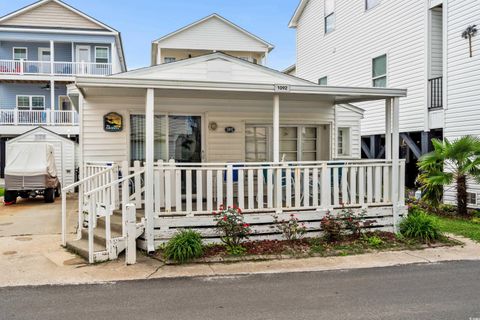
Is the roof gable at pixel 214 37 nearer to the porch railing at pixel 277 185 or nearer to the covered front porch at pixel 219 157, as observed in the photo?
the covered front porch at pixel 219 157

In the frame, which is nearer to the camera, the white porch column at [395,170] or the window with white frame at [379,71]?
the white porch column at [395,170]

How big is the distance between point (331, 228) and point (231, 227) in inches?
71.9

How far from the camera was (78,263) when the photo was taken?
6.14 m

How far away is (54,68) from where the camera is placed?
74.7ft

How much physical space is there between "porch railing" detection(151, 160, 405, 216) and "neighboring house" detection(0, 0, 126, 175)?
17099 millimetres

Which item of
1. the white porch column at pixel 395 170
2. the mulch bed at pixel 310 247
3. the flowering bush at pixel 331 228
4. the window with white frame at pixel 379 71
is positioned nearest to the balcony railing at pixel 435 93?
the window with white frame at pixel 379 71

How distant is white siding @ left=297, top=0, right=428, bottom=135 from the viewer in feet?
40.1

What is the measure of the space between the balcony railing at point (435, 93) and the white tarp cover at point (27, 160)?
42.2 ft

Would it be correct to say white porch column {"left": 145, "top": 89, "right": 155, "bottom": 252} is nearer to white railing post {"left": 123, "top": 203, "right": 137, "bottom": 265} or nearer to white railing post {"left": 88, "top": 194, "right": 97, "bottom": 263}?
white railing post {"left": 123, "top": 203, "right": 137, "bottom": 265}

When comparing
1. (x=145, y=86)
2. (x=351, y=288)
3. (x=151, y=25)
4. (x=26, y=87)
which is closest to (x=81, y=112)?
(x=145, y=86)

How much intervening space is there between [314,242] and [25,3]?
23909 mm

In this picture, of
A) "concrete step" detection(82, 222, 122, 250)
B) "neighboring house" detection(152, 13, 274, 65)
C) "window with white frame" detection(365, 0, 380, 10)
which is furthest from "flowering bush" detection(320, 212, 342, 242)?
"neighboring house" detection(152, 13, 274, 65)

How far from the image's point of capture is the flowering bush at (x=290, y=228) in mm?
6922

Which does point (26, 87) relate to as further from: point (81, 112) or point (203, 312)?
point (203, 312)
